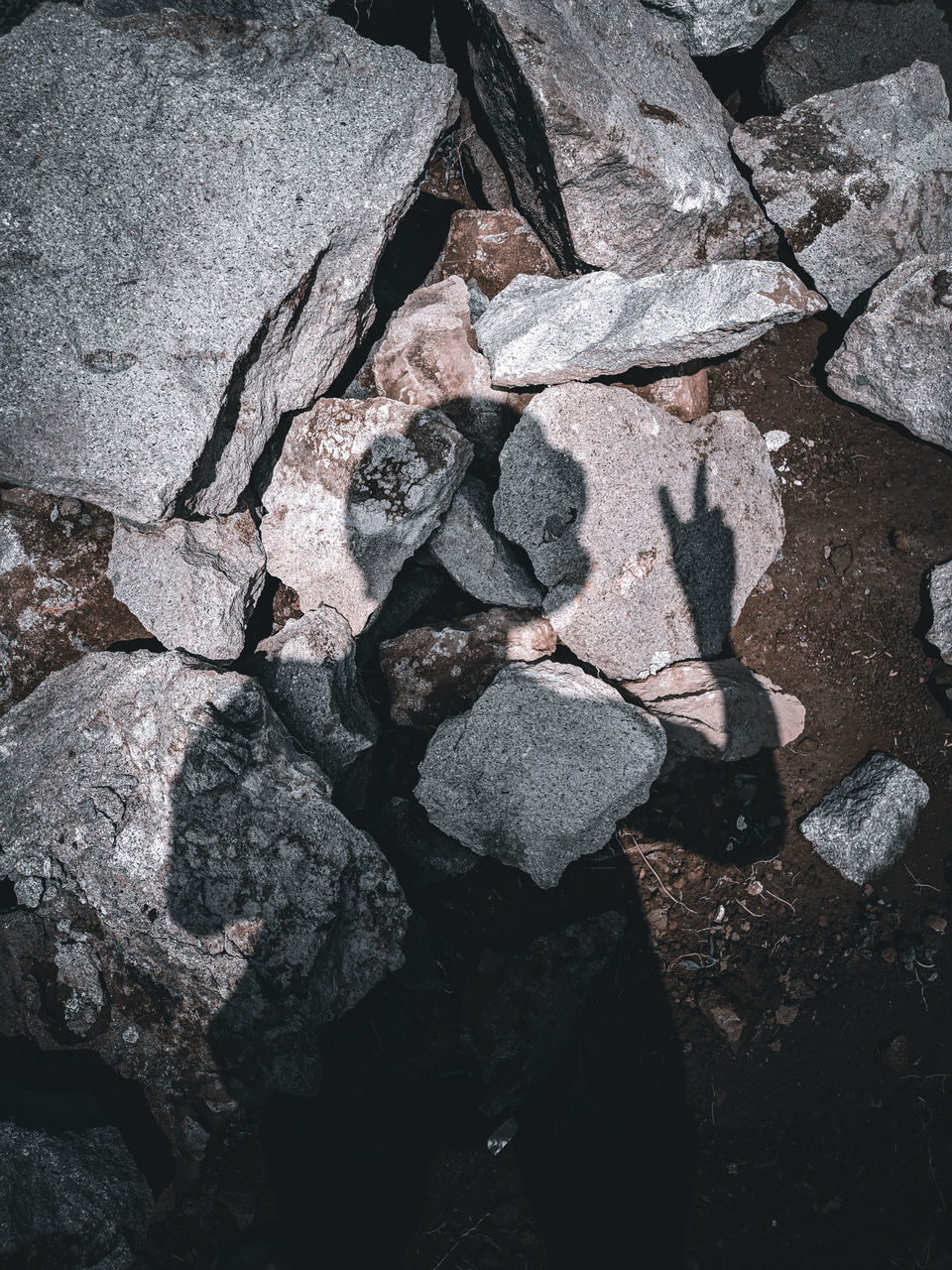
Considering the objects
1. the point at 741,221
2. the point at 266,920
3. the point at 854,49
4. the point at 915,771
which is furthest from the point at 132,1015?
the point at 854,49

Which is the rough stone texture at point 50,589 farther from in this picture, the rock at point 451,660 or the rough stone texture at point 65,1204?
the rough stone texture at point 65,1204

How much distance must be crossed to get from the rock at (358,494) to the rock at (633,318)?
0.45 meters

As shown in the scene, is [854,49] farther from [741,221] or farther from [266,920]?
[266,920]

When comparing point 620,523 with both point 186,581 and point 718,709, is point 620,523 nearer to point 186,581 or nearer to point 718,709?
point 718,709

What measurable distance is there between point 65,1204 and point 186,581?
2.04m

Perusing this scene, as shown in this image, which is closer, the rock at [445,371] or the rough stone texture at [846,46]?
the rock at [445,371]

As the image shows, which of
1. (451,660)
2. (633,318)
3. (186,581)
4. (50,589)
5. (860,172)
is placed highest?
(50,589)

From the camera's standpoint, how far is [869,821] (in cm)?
293

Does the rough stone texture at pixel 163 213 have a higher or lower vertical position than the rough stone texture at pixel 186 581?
higher

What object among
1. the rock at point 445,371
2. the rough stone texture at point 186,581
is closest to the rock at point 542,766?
the rough stone texture at point 186,581

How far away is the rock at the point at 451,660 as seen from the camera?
2850mm

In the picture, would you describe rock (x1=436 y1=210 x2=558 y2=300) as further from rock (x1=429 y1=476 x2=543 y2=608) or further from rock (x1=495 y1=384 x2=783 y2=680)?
rock (x1=429 y1=476 x2=543 y2=608)

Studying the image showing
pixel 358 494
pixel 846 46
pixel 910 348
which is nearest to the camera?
pixel 358 494

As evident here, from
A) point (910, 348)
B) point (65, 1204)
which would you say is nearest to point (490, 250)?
point (910, 348)
